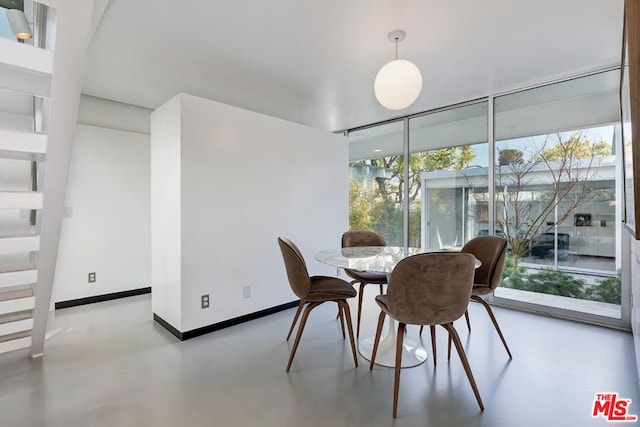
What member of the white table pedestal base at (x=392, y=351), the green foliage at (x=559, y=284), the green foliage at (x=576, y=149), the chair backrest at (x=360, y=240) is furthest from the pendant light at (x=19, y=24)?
the green foliage at (x=559, y=284)

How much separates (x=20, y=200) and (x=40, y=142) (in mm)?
360

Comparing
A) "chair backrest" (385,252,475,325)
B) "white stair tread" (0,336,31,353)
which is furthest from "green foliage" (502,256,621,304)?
"white stair tread" (0,336,31,353)

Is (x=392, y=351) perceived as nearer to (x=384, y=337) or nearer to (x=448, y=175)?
(x=384, y=337)

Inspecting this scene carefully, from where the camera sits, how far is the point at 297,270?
2.28 metres

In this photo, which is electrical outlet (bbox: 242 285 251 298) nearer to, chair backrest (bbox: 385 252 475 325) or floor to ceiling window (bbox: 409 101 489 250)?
chair backrest (bbox: 385 252 475 325)

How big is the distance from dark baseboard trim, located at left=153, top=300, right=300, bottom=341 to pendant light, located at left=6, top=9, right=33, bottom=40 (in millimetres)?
2324

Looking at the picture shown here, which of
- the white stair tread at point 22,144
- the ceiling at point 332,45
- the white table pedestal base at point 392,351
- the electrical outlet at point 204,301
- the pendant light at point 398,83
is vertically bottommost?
the white table pedestal base at point 392,351

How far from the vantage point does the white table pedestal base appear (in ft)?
7.63

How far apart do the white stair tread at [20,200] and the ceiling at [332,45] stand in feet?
4.38

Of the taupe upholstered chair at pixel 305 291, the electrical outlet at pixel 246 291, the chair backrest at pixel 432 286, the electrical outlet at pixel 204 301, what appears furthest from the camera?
the electrical outlet at pixel 246 291

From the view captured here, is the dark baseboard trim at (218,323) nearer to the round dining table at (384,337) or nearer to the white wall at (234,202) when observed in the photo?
the white wall at (234,202)

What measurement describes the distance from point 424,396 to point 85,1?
272cm

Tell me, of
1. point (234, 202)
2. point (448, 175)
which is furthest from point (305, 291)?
point (448, 175)

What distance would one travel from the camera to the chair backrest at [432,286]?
173cm
